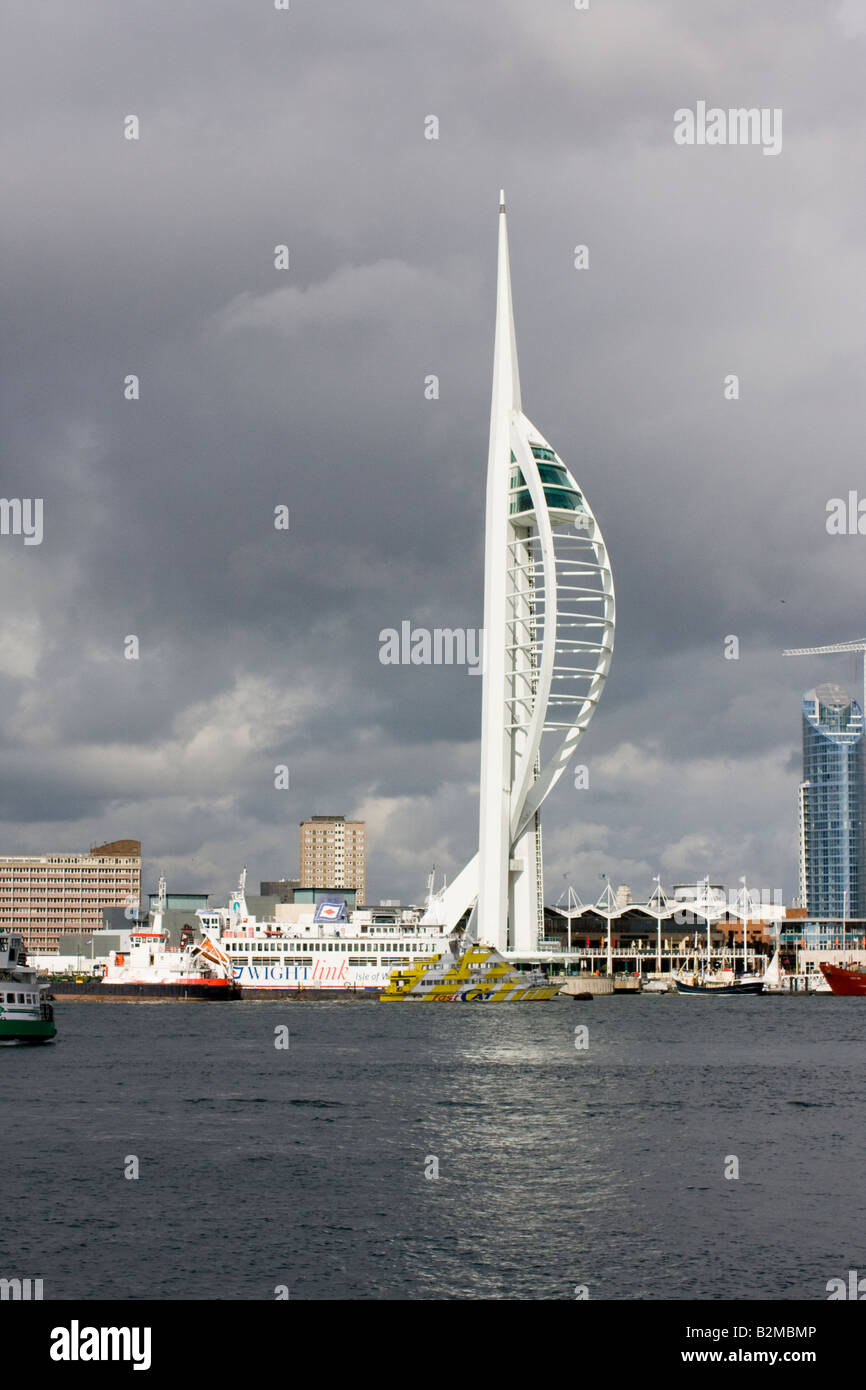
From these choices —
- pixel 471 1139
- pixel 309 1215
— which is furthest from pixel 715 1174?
pixel 309 1215

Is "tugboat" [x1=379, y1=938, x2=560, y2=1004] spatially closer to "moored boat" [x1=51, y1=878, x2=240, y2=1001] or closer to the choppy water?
"moored boat" [x1=51, y1=878, x2=240, y2=1001]

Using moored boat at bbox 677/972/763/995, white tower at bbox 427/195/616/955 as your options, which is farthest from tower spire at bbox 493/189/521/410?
moored boat at bbox 677/972/763/995

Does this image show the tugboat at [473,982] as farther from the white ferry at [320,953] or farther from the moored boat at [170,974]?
the moored boat at [170,974]

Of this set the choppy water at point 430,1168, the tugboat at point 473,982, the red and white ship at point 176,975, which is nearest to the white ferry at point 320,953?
the red and white ship at point 176,975

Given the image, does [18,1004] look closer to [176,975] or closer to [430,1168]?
[430,1168]

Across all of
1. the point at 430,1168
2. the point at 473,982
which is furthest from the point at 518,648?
the point at 430,1168

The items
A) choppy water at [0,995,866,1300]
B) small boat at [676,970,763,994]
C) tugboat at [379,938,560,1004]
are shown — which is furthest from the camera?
small boat at [676,970,763,994]
